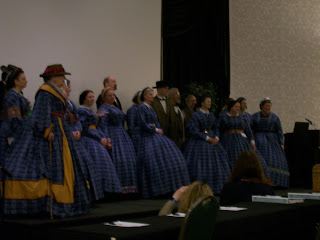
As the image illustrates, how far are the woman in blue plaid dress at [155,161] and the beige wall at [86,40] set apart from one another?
0.94 m

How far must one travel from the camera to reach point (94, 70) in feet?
22.6

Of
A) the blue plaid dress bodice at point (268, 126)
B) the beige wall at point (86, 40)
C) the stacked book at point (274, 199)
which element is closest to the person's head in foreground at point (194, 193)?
the stacked book at point (274, 199)

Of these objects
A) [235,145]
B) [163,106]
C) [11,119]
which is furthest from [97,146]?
[235,145]

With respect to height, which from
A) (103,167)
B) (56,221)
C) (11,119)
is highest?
(11,119)

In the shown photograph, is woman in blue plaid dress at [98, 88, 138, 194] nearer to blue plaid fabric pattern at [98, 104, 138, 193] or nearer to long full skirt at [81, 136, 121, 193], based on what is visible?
blue plaid fabric pattern at [98, 104, 138, 193]

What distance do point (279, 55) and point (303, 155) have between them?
2.77 m

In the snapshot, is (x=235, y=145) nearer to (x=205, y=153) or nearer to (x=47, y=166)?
(x=205, y=153)

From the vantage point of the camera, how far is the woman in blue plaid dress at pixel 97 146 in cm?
561

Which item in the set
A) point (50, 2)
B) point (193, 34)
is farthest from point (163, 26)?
point (50, 2)

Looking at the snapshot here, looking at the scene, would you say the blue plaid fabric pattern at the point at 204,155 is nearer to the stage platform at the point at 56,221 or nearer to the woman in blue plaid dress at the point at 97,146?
the woman in blue plaid dress at the point at 97,146

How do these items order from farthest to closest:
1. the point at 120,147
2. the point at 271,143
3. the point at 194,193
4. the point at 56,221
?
1. the point at 271,143
2. the point at 120,147
3. the point at 56,221
4. the point at 194,193

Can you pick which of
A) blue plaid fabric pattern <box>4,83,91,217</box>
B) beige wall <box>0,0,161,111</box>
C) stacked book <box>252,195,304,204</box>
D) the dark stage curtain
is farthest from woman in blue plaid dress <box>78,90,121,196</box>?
the dark stage curtain

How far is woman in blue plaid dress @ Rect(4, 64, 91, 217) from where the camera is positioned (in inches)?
167

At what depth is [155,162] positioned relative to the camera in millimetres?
6176
